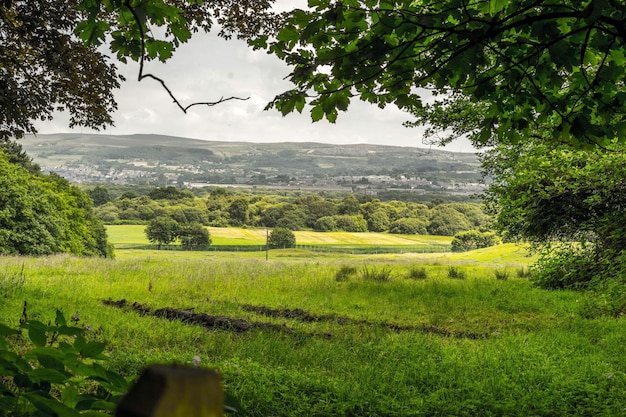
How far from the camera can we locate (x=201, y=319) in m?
9.27

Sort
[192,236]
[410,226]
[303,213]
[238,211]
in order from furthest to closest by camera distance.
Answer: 1. [303,213]
2. [410,226]
3. [238,211]
4. [192,236]

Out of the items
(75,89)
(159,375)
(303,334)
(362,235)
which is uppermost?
(75,89)

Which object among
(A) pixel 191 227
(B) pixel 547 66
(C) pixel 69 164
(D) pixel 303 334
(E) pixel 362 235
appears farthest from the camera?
(C) pixel 69 164

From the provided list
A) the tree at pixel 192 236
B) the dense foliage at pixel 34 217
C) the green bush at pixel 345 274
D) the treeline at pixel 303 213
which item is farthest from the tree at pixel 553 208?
the treeline at pixel 303 213

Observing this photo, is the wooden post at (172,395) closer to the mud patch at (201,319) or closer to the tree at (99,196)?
the mud patch at (201,319)

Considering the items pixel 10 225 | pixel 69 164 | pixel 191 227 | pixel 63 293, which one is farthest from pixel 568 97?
pixel 69 164

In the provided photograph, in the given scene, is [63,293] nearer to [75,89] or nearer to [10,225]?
[75,89]

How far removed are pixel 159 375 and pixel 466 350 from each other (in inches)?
297

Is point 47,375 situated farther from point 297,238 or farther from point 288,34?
point 297,238

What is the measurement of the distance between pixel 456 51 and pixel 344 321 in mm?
7686

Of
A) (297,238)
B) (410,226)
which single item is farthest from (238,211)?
(410,226)

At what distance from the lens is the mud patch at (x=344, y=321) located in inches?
350

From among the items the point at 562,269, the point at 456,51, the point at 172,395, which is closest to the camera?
the point at 172,395

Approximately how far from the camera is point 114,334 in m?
7.65
